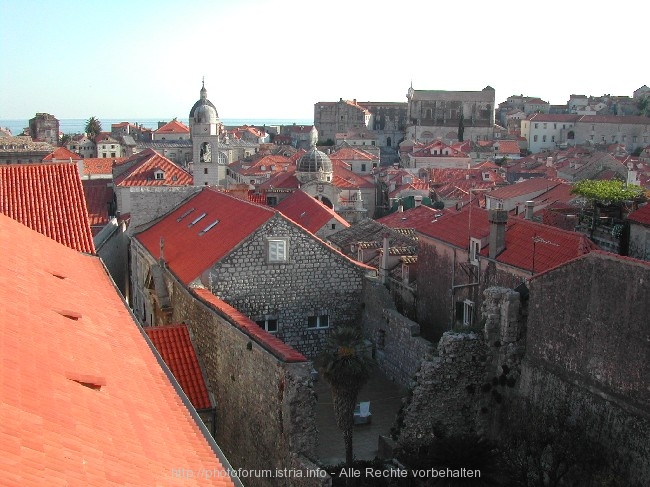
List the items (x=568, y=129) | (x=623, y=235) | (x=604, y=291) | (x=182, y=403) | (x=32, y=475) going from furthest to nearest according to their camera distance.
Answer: (x=568, y=129) → (x=623, y=235) → (x=604, y=291) → (x=182, y=403) → (x=32, y=475)

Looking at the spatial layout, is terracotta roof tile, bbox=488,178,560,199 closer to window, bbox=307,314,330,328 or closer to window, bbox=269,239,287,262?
window, bbox=307,314,330,328

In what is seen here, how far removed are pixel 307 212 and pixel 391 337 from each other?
20208 millimetres

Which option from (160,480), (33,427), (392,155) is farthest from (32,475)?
(392,155)

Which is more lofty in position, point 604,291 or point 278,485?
point 604,291

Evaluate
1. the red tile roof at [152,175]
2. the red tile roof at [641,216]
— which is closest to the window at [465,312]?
the red tile roof at [641,216]

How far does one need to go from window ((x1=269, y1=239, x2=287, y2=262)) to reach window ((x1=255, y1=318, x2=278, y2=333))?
1896 mm

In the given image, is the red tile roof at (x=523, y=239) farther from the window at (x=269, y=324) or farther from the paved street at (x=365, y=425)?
the window at (x=269, y=324)

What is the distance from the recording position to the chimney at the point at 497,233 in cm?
2000

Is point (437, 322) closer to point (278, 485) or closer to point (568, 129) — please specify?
point (278, 485)

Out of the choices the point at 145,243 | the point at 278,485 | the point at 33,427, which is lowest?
the point at 278,485

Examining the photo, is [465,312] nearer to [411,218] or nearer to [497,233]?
[497,233]

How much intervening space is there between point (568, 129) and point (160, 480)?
12786 centimetres

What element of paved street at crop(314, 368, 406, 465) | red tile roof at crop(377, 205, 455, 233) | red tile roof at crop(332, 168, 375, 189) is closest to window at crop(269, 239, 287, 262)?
paved street at crop(314, 368, 406, 465)

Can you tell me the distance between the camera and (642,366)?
12570 millimetres
